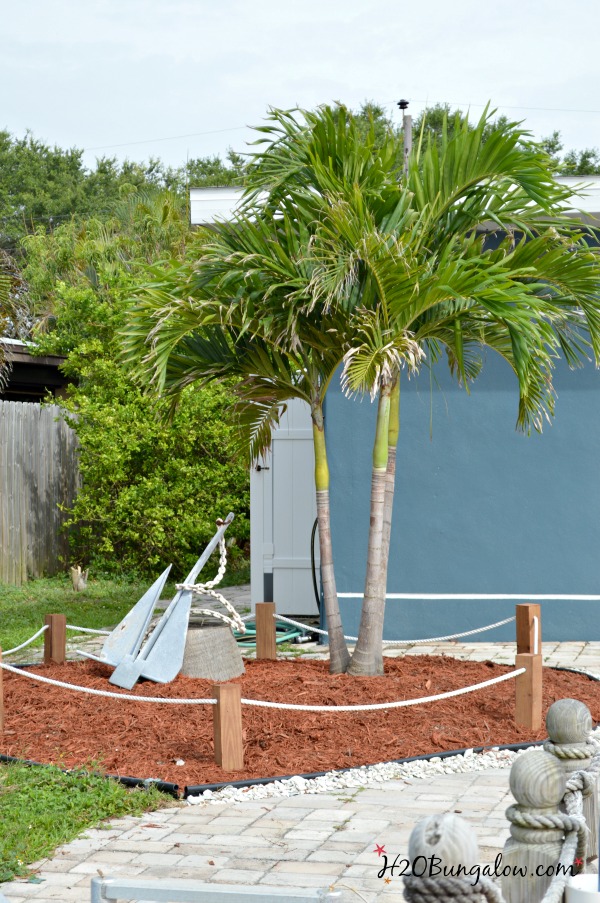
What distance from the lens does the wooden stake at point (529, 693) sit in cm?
638

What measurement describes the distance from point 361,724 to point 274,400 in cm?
309

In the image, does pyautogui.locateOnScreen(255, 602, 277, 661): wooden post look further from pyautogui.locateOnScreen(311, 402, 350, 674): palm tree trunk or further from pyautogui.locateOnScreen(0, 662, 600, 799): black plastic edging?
pyautogui.locateOnScreen(0, 662, 600, 799): black plastic edging

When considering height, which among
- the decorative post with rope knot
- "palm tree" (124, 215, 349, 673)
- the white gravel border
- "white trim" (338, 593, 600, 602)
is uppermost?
"palm tree" (124, 215, 349, 673)

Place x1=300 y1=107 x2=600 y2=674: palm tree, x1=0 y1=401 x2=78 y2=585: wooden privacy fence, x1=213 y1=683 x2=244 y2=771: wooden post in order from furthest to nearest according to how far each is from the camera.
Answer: x1=0 y1=401 x2=78 y2=585: wooden privacy fence → x1=300 y1=107 x2=600 y2=674: palm tree → x1=213 y1=683 x2=244 y2=771: wooden post

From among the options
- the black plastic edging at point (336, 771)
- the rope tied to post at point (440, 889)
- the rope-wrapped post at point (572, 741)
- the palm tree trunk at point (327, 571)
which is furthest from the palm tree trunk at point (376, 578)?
the rope tied to post at point (440, 889)

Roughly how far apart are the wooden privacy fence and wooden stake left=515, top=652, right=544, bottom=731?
29.9ft

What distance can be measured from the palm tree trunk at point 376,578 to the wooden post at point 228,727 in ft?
7.27

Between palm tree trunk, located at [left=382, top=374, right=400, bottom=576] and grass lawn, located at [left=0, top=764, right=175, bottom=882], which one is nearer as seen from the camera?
grass lawn, located at [left=0, top=764, right=175, bottom=882]

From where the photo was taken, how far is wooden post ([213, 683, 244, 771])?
5430 millimetres

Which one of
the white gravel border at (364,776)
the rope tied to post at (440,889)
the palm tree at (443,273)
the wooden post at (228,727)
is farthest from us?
the palm tree at (443,273)

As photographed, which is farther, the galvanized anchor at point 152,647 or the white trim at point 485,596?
the white trim at point 485,596

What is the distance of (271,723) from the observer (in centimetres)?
634

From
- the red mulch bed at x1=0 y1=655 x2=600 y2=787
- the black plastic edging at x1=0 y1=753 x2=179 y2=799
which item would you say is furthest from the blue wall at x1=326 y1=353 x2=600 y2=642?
the black plastic edging at x1=0 y1=753 x2=179 y2=799

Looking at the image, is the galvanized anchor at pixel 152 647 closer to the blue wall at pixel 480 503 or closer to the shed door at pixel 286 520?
the blue wall at pixel 480 503
